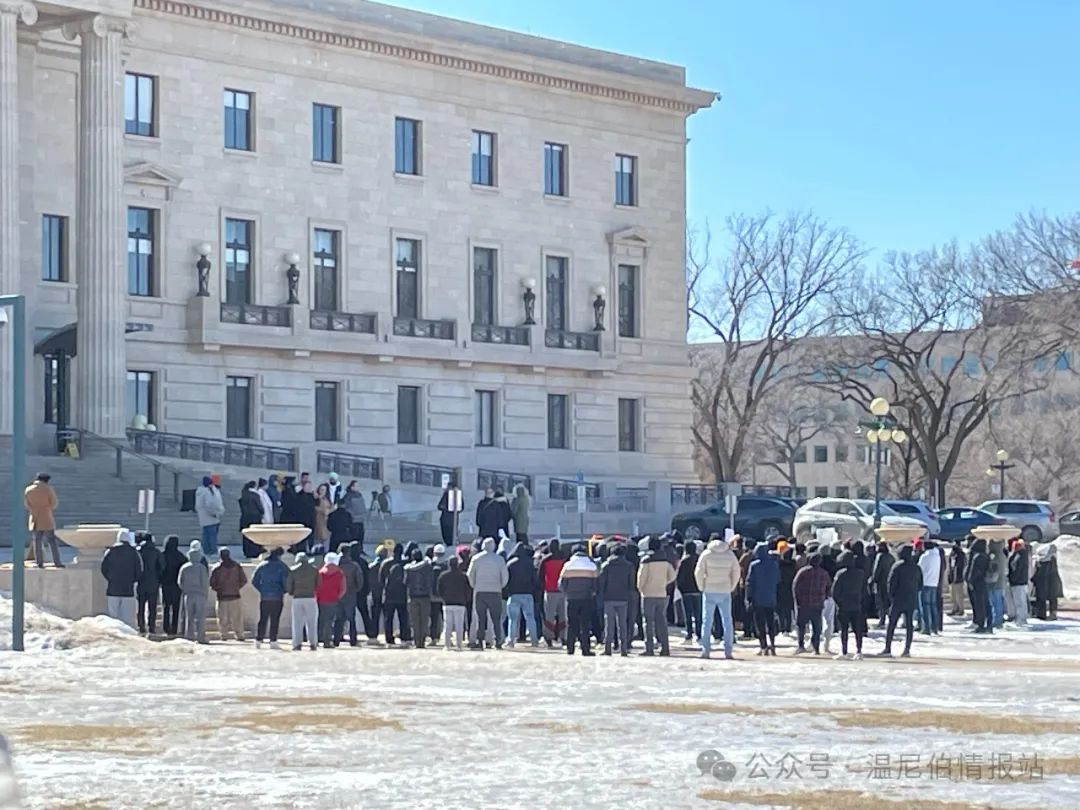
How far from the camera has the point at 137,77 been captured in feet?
172

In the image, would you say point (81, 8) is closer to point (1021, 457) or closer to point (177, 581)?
point (177, 581)

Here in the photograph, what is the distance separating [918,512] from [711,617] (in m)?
29.0

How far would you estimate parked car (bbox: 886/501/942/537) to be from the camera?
5388cm

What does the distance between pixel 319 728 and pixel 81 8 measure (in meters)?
34.3

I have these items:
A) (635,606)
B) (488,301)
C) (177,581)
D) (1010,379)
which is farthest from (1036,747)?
(1010,379)

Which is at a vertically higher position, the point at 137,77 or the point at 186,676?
the point at 137,77

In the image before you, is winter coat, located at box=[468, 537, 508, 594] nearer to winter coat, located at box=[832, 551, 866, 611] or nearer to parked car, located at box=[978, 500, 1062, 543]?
winter coat, located at box=[832, 551, 866, 611]

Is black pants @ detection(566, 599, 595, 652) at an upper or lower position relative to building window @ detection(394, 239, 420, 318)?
lower

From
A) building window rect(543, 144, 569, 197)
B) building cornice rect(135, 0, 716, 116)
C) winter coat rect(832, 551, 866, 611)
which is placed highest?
building cornice rect(135, 0, 716, 116)

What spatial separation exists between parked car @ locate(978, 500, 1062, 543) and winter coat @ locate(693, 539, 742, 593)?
32675 millimetres

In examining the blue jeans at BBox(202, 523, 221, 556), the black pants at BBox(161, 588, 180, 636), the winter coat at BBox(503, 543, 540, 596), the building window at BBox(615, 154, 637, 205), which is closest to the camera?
the winter coat at BBox(503, 543, 540, 596)

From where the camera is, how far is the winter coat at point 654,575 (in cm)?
2730

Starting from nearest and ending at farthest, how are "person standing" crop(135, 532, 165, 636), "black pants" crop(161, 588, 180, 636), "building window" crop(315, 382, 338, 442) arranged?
"person standing" crop(135, 532, 165, 636), "black pants" crop(161, 588, 180, 636), "building window" crop(315, 382, 338, 442)

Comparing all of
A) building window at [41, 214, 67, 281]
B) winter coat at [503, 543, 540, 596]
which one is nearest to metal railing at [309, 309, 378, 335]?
building window at [41, 214, 67, 281]
